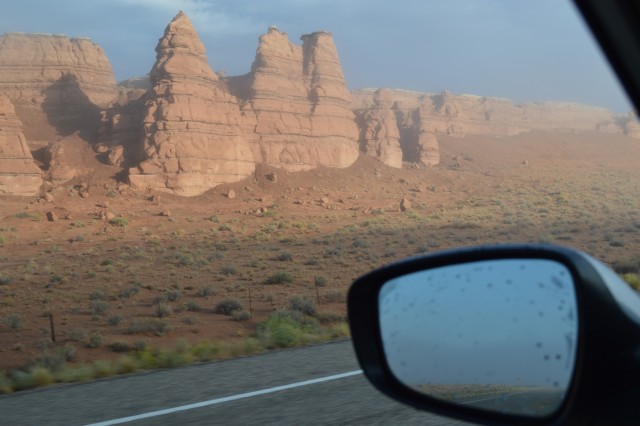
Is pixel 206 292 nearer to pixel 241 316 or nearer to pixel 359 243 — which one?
pixel 241 316

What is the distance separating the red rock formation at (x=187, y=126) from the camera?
60.8m

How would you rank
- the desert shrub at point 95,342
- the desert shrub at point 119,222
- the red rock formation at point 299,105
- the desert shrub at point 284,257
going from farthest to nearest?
the red rock formation at point 299,105, the desert shrub at point 119,222, the desert shrub at point 284,257, the desert shrub at point 95,342

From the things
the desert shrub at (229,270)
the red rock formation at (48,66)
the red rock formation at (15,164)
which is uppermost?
the red rock formation at (48,66)

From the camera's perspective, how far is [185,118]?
2510 inches

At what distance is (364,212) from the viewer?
61.8 metres

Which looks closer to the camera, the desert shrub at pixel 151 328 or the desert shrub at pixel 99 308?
the desert shrub at pixel 151 328

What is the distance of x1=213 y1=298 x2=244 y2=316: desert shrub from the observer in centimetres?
2288

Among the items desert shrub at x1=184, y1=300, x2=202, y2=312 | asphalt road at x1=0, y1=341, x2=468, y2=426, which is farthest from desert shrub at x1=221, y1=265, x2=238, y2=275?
asphalt road at x1=0, y1=341, x2=468, y2=426

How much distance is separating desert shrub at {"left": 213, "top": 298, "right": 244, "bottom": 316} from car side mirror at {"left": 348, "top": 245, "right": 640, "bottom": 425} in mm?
20593

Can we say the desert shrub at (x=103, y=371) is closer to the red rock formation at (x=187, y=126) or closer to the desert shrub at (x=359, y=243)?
the desert shrub at (x=359, y=243)

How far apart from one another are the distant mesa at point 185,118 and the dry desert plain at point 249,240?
2034 mm

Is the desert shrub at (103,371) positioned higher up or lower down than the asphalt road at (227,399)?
higher up

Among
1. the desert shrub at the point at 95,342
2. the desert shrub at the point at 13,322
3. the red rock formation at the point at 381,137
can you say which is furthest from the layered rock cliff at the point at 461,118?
the desert shrub at the point at 95,342

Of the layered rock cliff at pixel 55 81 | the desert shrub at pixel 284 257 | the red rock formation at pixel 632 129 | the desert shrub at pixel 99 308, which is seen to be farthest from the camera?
the red rock formation at pixel 632 129
